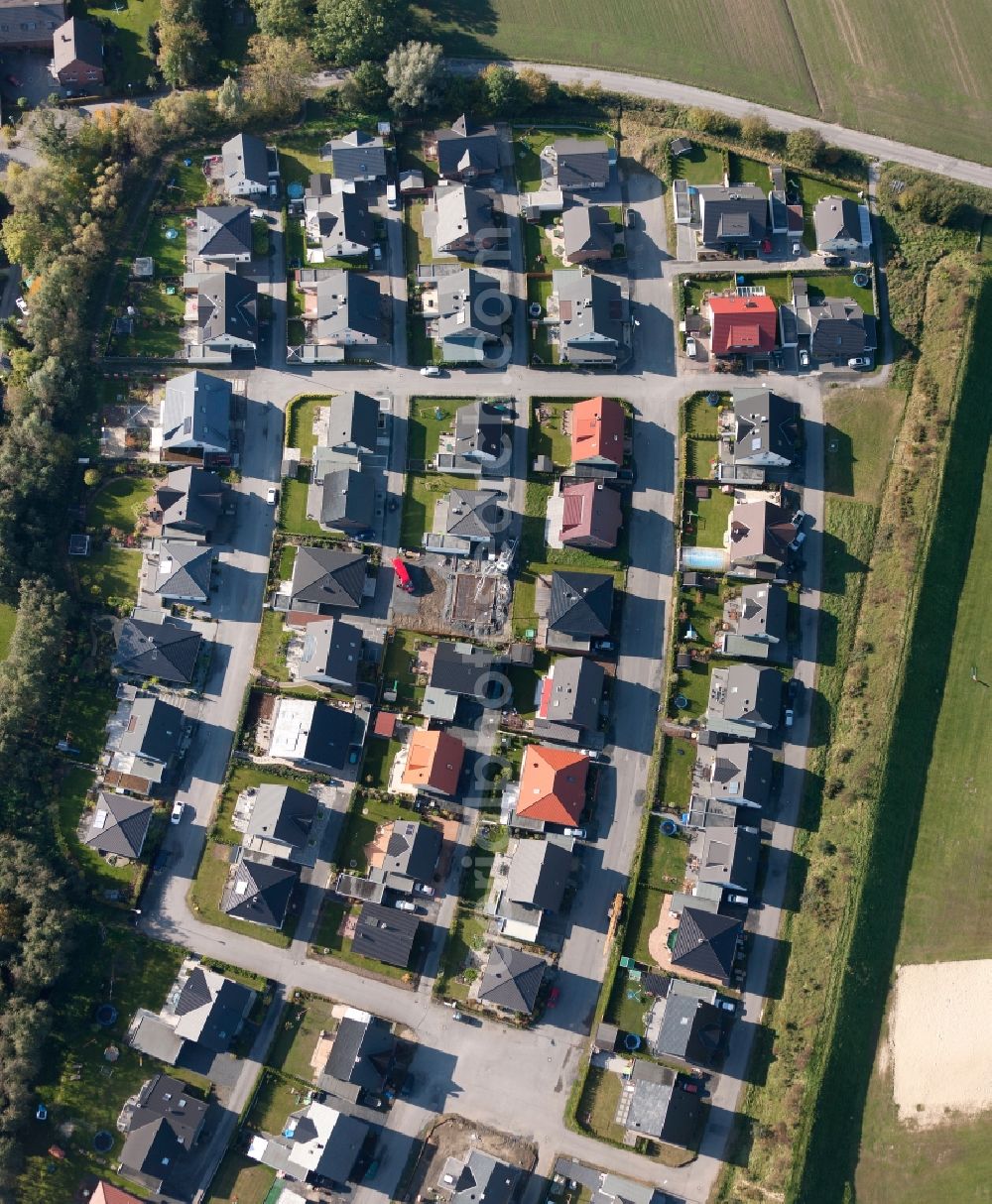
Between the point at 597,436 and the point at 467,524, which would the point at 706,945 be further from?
the point at 597,436

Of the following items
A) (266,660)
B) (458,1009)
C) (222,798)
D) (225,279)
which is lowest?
(458,1009)

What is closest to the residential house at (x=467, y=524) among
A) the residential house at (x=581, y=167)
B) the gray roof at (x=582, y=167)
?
the residential house at (x=581, y=167)

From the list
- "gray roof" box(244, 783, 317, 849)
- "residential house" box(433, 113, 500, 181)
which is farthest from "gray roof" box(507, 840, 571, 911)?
"residential house" box(433, 113, 500, 181)

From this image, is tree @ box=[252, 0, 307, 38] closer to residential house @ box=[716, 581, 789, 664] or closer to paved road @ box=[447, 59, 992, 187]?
paved road @ box=[447, 59, 992, 187]

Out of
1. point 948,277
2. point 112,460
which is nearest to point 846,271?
point 948,277

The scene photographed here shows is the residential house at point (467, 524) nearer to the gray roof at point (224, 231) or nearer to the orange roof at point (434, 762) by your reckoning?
the orange roof at point (434, 762)

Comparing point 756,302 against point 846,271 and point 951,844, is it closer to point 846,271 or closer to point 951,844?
point 846,271
